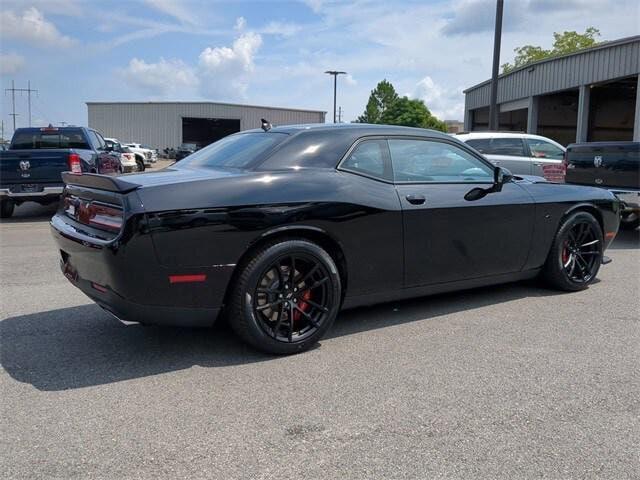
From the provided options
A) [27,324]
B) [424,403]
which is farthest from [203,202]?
[27,324]

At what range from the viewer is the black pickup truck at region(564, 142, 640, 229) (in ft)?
28.9

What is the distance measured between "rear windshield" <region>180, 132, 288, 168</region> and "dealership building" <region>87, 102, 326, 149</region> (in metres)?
56.4

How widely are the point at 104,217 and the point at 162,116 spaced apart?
60.9m

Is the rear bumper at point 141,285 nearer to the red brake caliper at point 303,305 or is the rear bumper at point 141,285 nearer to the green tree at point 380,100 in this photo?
the red brake caliper at point 303,305

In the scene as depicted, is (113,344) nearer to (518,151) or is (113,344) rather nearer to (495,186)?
(495,186)

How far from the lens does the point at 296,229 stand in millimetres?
3881

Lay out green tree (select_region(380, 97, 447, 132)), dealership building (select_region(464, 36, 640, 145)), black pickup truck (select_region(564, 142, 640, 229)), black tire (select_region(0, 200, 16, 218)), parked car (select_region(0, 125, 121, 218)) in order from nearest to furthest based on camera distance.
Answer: black pickup truck (select_region(564, 142, 640, 229)) < parked car (select_region(0, 125, 121, 218)) < black tire (select_region(0, 200, 16, 218)) < dealership building (select_region(464, 36, 640, 145)) < green tree (select_region(380, 97, 447, 132))

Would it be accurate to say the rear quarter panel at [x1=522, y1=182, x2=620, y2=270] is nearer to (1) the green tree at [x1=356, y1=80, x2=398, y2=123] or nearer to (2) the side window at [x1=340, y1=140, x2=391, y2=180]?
(2) the side window at [x1=340, y1=140, x2=391, y2=180]

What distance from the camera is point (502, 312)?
4996mm

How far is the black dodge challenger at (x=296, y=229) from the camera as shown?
138 inches

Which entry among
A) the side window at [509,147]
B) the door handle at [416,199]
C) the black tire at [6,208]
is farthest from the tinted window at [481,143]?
the black tire at [6,208]

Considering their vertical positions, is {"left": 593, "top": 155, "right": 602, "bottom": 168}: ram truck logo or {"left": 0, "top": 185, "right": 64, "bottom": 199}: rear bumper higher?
{"left": 593, "top": 155, "right": 602, "bottom": 168}: ram truck logo

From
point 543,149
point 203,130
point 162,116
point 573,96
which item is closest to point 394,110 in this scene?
point 203,130

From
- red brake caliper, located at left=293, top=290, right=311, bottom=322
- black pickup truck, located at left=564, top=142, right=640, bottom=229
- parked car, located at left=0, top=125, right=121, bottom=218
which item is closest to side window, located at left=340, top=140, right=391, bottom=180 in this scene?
red brake caliper, located at left=293, top=290, right=311, bottom=322
